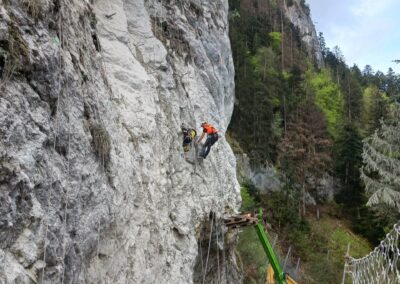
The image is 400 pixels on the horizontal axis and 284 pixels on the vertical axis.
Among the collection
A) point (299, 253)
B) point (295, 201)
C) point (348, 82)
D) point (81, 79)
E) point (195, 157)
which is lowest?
point (299, 253)

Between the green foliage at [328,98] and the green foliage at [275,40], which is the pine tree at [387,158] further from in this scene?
the green foliage at [275,40]

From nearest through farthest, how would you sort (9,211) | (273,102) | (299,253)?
(9,211) → (299,253) → (273,102)

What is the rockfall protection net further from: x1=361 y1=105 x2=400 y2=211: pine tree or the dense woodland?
x1=361 y1=105 x2=400 y2=211: pine tree

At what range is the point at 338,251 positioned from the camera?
25484 mm

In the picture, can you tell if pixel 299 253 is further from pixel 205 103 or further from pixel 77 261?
pixel 77 261

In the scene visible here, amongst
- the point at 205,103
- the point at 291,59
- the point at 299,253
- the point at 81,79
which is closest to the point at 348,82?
the point at 291,59

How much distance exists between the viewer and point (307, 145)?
2823cm

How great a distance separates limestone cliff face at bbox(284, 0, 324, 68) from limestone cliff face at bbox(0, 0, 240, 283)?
2196 inches

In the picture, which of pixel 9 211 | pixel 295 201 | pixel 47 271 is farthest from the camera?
pixel 295 201

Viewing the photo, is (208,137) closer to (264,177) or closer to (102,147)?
(102,147)

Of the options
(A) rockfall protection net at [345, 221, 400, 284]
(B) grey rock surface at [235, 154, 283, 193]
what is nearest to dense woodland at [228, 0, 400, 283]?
(B) grey rock surface at [235, 154, 283, 193]

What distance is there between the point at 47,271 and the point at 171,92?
6.76 metres

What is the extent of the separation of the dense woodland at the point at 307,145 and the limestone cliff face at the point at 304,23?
2528 centimetres

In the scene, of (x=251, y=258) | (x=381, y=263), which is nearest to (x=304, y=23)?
(x=251, y=258)
